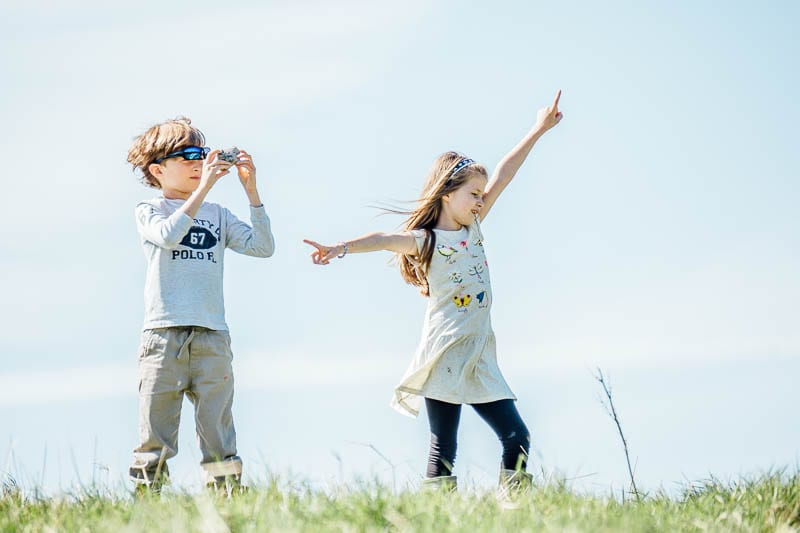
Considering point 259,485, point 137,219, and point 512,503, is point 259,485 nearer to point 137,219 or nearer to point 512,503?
point 512,503

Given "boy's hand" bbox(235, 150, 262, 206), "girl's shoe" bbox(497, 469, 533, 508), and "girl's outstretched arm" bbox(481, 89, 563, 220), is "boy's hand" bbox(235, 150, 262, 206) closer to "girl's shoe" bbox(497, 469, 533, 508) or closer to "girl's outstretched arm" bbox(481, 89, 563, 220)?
"girl's outstretched arm" bbox(481, 89, 563, 220)

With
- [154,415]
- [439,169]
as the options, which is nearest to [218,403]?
[154,415]

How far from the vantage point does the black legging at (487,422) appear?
5.91m

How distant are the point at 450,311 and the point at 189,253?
160 centimetres

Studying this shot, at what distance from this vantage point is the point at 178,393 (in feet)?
19.1

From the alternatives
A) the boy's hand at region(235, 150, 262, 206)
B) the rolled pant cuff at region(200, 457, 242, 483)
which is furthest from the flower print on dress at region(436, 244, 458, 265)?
the rolled pant cuff at region(200, 457, 242, 483)

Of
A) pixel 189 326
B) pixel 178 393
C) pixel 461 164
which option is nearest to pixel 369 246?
pixel 461 164


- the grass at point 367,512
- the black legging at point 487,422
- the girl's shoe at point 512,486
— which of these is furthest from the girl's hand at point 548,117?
the grass at point 367,512

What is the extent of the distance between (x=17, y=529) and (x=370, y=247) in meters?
2.62

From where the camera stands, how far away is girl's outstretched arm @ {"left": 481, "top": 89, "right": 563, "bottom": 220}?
6.83m

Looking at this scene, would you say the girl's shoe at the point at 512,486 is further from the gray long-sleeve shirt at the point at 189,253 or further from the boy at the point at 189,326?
the gray long-sleeve shirt at the point at 189,253

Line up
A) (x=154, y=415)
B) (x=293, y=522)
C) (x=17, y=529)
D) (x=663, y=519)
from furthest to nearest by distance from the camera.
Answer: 1. (x=154, y=415)
2. (x=663, y=519)
3. (x=17, y=529)
4. (x=293, y=522)

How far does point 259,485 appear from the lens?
4488 millimetres

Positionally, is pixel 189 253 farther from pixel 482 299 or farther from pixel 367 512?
pixel 367 512
